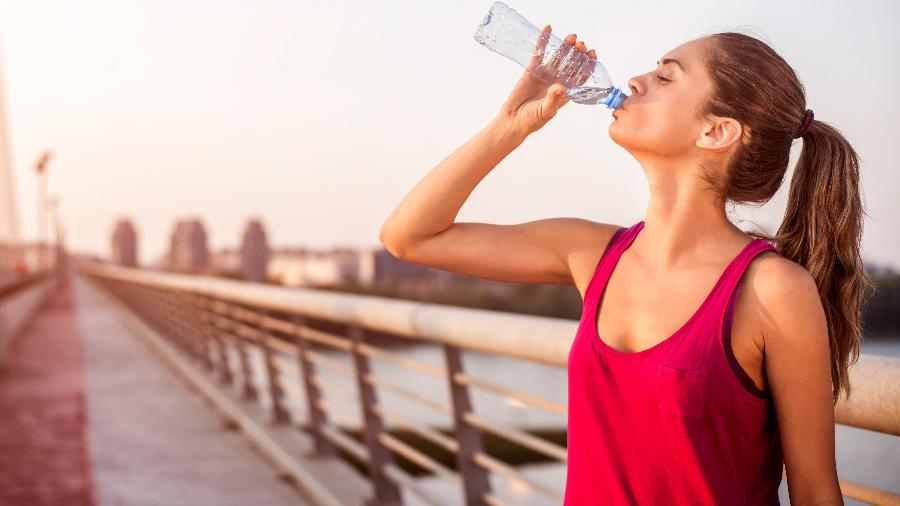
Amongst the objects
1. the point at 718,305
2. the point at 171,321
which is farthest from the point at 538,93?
the point at 171,321

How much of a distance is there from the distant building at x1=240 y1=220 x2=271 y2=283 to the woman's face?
10813 centimetres

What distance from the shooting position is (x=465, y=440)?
9.92 feet

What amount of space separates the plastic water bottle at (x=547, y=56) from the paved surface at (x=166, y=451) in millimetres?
3222

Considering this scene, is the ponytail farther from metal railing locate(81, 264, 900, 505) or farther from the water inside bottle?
the water inside bottle

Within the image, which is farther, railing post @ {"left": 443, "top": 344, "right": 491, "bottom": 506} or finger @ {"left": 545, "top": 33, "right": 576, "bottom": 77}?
railing post @ {"left": 443, "top": 344, "right": 491, "bottom": 506}

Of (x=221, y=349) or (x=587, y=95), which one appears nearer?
(x=587, y=95)

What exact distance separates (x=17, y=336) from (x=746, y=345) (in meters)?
15.7

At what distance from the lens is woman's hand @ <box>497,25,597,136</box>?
1.54 m

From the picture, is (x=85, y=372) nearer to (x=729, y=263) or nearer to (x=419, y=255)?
(x=419, y=255)

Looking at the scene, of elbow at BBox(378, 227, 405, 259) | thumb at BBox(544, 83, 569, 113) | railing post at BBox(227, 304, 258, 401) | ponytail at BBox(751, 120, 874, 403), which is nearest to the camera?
ponytail at BBox(751, 120, 874, 403)

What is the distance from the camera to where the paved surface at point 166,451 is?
4.82 metres

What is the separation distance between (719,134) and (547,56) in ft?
1.41

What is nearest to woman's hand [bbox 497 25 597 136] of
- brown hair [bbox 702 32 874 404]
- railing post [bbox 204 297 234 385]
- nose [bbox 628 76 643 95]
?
nose [bbox 628 76 643 95]

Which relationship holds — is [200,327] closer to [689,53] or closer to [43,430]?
[43,430]
